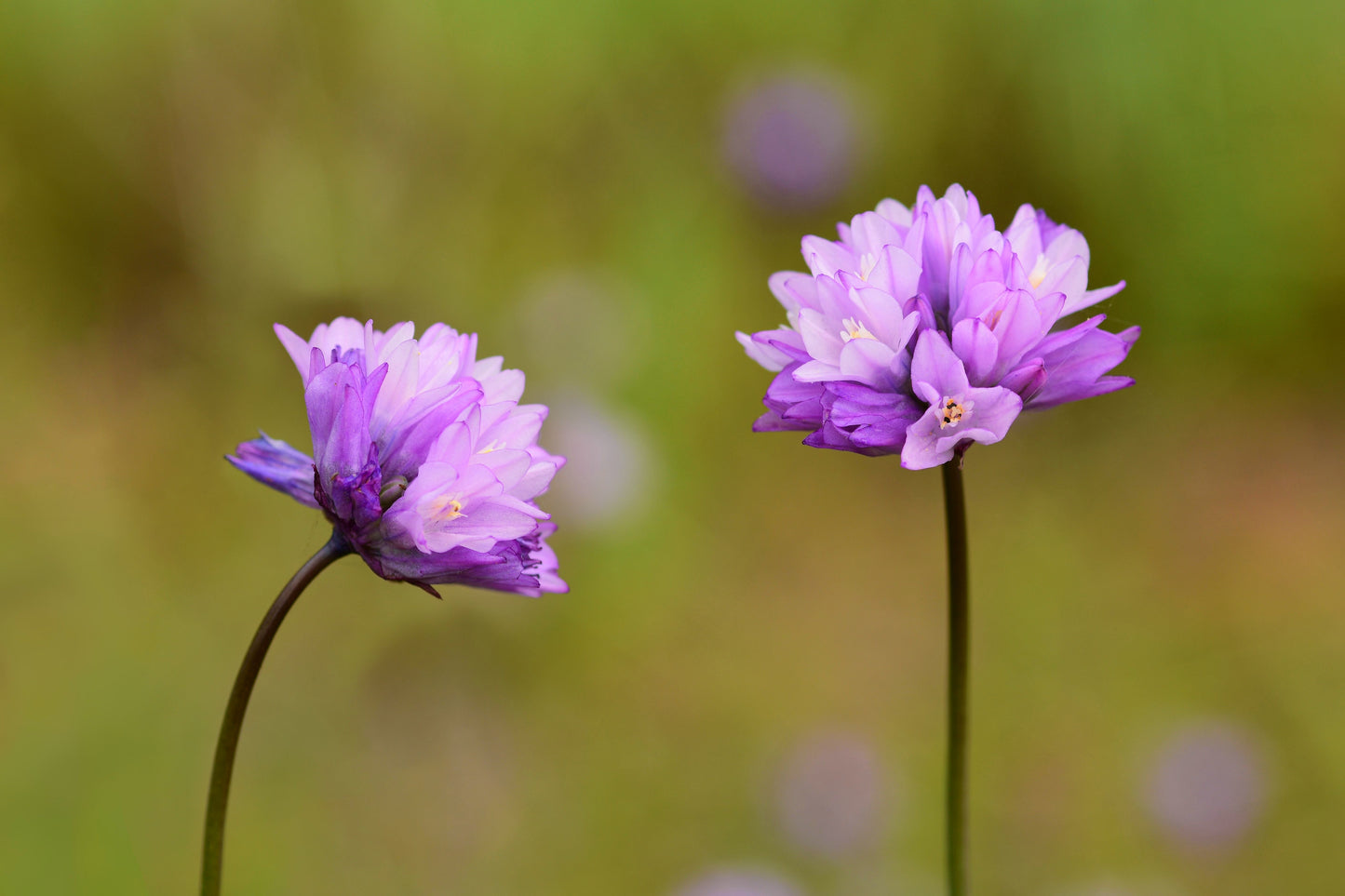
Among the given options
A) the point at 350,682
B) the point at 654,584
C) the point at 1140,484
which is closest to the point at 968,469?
the point at 1140,484

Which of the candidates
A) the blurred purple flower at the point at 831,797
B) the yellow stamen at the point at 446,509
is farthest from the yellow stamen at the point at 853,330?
the blurred purple flower at the point at 831,797

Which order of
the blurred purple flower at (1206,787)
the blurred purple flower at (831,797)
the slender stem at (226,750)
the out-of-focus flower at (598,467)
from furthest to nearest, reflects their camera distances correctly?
the out-of-focus flower at (598,467), the blurred purple flower at (1206,787), the blurred purple flower at (831,797), the slender stem at (226,750)

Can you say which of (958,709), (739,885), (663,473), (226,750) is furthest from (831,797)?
(226,750)

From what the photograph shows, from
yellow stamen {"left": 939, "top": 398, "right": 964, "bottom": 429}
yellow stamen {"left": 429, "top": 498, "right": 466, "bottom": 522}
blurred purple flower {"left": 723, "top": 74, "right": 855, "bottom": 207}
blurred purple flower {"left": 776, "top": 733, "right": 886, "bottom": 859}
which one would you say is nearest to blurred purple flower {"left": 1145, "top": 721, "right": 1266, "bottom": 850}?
blurred purple flower {"left": 776, "top": 733, "right": 886, "bottom": 859}

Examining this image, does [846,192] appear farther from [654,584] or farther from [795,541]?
[654,584]

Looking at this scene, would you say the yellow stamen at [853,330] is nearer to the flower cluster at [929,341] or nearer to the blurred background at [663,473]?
the flower cluster at [929,341]

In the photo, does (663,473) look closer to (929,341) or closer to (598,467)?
(598,467)
